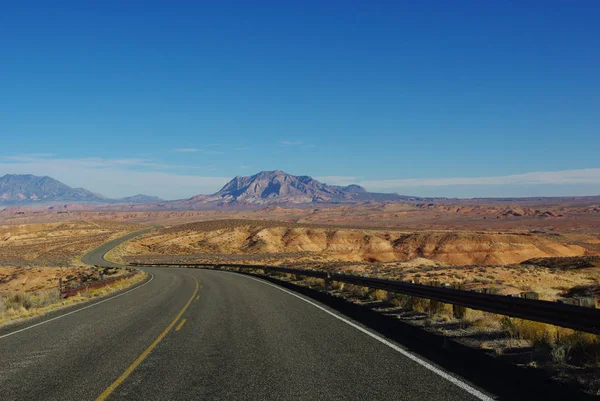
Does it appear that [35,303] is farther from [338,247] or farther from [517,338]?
[338,247]

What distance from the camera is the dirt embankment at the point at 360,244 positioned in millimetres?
74688

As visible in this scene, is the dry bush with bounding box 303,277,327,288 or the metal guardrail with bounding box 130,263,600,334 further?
the dry bush with bounding box 303,277,327,288

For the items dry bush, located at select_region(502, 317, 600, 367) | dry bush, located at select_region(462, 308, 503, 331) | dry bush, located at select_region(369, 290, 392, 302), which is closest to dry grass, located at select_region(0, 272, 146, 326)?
dry bush, located at select_region(369, 290, 392, 302)

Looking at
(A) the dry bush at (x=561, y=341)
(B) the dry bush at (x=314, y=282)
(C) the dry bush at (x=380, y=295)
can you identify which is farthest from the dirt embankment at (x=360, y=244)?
(A) the dry bush at (x=561, y=341)

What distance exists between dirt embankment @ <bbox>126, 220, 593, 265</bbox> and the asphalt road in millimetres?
54208

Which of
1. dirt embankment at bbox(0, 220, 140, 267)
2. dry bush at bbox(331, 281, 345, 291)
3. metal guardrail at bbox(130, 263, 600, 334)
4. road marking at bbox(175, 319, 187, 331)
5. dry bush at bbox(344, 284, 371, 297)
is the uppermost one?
metal guardrail at bbox(130, 263, 600, 334)

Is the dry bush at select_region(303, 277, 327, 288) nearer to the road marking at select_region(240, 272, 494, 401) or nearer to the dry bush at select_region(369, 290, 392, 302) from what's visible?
the dry bush at select_region(369, 290, 392, 302)

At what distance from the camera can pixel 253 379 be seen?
23.5 feet

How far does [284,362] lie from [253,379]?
1.10 m

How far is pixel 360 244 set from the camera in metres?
86.9

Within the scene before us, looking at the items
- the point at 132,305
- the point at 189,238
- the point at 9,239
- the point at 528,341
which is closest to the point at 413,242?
the point at 189,238

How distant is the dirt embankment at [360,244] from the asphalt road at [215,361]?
54208 mm

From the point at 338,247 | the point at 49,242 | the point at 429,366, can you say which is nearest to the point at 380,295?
the point at 429,366

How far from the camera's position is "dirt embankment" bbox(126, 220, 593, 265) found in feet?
245
